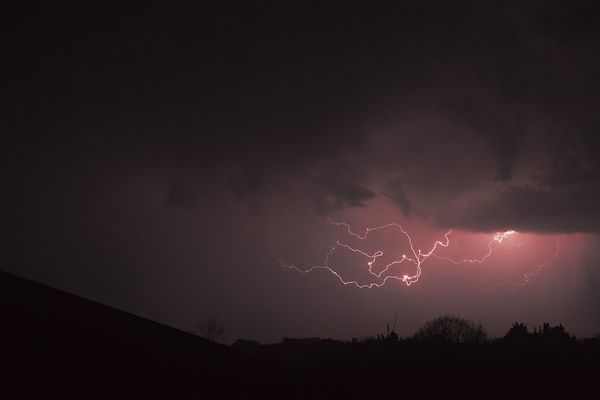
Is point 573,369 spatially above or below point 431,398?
above

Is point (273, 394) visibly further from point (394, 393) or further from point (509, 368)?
point (509, 368)

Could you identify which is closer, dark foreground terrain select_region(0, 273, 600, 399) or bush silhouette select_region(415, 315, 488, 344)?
dark foreground terrain select_region(0, 273, 600, 399)

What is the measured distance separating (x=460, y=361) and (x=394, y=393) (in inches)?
276


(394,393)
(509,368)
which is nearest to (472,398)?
(394,393)

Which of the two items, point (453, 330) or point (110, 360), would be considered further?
point (453, 330)

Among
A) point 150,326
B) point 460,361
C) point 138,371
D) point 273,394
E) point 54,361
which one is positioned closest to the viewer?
point 54,361

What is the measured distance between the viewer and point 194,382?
10.9ft

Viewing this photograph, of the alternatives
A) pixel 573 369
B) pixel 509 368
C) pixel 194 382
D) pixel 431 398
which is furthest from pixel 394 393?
pixel 194 382

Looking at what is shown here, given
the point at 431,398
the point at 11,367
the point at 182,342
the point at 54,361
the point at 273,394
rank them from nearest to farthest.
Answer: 1. the point at 11,367
2. the point at 54,361
3. the point at 273,394
4. the point at 182,342
5. the point at 431,398

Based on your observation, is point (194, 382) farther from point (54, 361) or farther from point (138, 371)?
point (54, 361)

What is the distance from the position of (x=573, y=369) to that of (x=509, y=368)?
7.06ft

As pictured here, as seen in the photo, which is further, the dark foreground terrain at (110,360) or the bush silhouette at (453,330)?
the bush silhouette at (453,330)

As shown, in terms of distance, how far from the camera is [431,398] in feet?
38.8

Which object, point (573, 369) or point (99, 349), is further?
point (573, 369)
